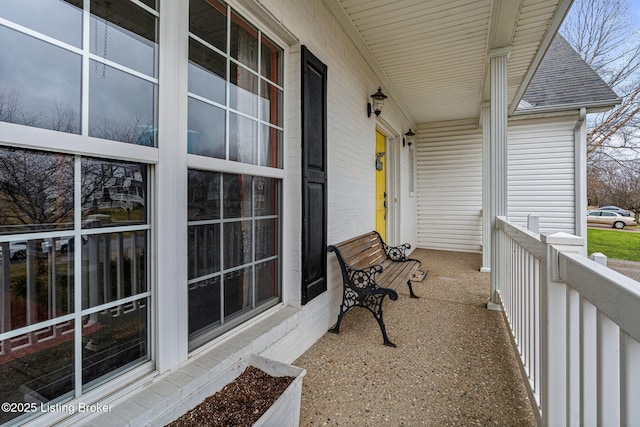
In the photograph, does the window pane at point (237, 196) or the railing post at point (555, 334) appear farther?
the window pane at point (237, 196)

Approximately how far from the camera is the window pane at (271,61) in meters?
2.03

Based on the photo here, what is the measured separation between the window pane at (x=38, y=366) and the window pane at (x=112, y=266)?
125 mm

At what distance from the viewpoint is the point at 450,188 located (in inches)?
262

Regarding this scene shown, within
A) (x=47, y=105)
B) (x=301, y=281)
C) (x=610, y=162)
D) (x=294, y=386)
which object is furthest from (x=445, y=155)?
(x=47, y=105)

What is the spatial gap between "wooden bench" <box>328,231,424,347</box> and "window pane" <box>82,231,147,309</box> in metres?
1.57

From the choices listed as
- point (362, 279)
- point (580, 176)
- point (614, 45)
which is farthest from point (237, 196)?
point (614, 45)

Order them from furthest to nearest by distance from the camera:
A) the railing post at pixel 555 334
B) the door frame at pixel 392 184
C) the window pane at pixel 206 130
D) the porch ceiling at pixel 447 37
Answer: the door frame at pixel 392 184, the porch ceiling at pixel 447 37, the window pane at pixel 206 130, the railing post at pixel 555 334

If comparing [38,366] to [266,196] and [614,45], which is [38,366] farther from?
[614,45]

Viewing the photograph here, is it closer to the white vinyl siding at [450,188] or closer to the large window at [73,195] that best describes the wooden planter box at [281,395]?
the large window at [73,195]

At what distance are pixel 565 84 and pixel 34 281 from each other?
24.2 feet

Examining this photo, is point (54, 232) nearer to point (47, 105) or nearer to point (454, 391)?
point (47, 105)

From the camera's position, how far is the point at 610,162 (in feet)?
25.9

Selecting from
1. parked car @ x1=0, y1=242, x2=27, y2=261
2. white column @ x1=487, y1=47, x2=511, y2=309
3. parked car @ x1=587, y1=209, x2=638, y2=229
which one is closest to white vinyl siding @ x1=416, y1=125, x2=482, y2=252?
white column @ x1=487, y1=47, x2=511, y2=309

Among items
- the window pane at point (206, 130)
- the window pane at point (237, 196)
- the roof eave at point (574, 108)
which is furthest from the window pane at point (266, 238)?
the roof eave at point (574, 108)
